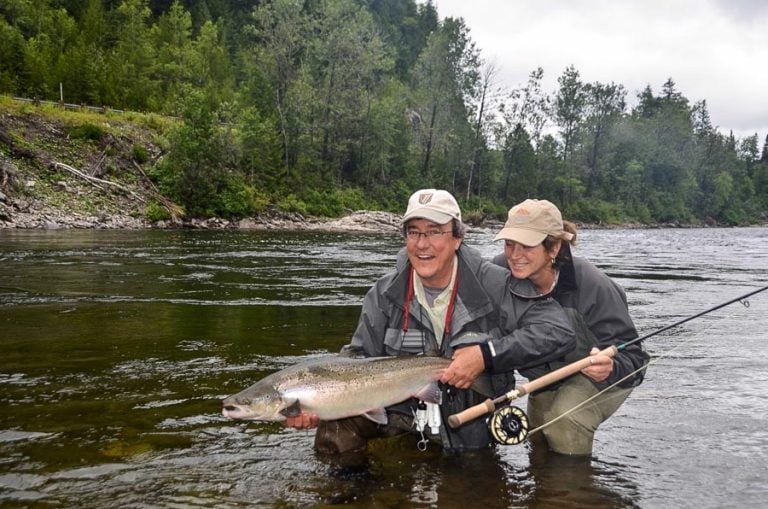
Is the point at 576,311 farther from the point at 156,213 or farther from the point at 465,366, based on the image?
the point at 156,213

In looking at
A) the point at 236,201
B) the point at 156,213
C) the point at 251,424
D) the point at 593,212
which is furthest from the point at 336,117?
the point at 251,424

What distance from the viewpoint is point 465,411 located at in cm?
380

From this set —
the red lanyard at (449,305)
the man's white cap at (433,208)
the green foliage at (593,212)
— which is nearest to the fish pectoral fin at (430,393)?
the red lanyard at (449,305)

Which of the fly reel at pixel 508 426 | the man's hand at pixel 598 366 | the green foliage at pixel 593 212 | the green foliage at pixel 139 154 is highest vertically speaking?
the green foliage at pixel 139 154

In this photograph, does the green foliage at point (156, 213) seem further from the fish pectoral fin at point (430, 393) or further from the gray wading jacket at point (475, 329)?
the fish pectoral fin at point (430, 393)

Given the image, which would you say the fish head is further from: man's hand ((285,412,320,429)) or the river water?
the river water

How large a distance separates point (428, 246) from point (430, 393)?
0.94m

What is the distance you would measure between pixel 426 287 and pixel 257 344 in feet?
12.8

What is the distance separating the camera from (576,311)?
13.9ft

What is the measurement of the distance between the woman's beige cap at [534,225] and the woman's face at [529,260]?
60mm

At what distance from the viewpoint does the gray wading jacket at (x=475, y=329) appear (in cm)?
381

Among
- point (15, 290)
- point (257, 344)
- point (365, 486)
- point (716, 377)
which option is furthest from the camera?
point (15, 290)

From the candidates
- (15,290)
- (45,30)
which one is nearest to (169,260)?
(15,290)

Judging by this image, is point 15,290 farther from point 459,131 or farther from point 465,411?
point 459,131
